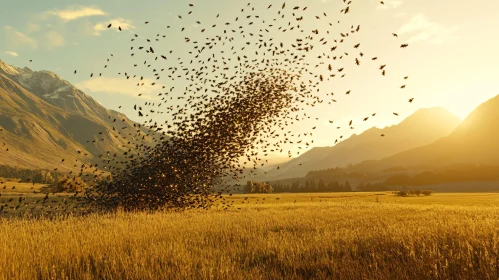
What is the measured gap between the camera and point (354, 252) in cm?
998

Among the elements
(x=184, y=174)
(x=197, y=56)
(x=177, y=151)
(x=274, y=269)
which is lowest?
(x=274, y=269)

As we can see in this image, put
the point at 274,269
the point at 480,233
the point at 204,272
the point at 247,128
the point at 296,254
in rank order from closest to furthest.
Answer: the point at 204,272 → the point at 274,269 → the point at 296,254 → the point at 480,233 → the point at 247,128

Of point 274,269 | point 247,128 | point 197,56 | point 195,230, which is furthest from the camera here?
point 247,128

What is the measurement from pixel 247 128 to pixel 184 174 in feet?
20.9

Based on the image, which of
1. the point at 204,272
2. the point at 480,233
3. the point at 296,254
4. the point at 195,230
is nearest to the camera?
the point at 204,272

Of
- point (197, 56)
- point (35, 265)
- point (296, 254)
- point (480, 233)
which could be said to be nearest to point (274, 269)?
point (296, 254)

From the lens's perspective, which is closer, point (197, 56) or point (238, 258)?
point (238, 258)

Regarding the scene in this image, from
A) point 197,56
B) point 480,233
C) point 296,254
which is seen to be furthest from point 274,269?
point 197,56

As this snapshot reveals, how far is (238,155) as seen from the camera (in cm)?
3064

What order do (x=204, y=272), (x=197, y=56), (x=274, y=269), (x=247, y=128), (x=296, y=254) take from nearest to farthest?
(x=204, y=272) < (x=274, y=269) < (x=296, y=254) < (x=197, y=56) < (x=247, y=128)

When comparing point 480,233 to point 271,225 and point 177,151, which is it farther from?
point 177,151

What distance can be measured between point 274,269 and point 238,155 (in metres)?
22.2

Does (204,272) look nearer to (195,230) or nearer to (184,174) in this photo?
(195,230)

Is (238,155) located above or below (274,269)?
above
